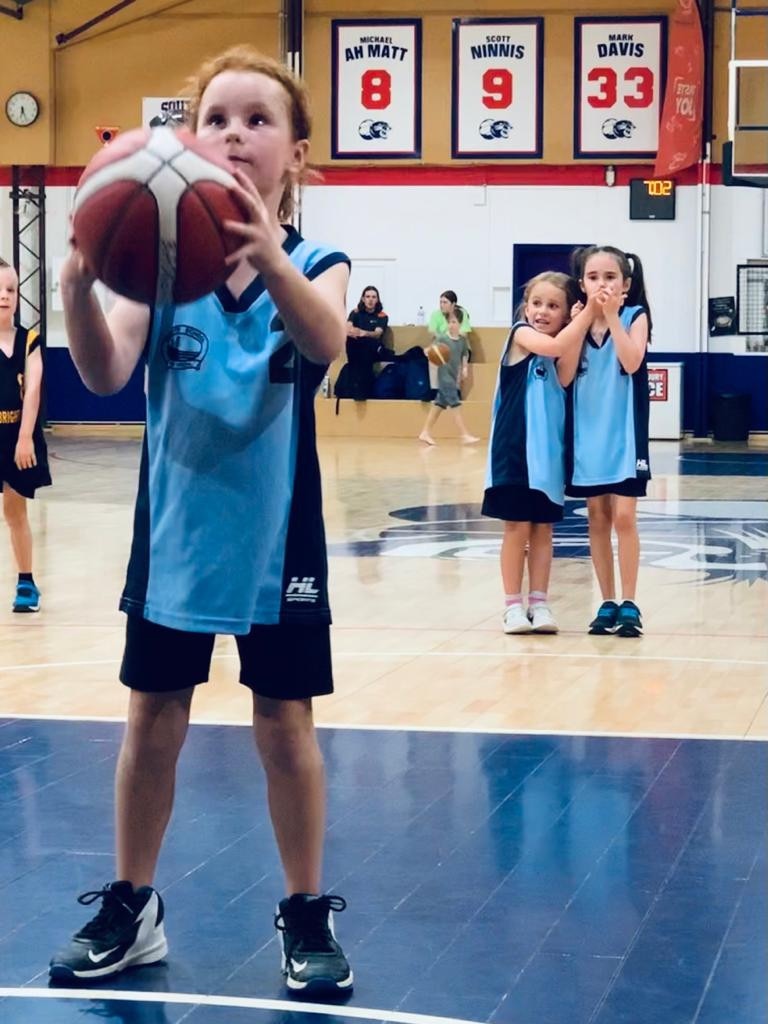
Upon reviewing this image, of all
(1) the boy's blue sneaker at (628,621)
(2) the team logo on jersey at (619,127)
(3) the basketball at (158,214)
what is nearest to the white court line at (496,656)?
(1) the boy's blue sneaker at (628,621)

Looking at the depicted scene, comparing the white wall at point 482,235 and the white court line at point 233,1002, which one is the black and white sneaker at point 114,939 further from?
the white wall at point 482,235

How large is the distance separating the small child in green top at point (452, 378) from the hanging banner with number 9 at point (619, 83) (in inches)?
118

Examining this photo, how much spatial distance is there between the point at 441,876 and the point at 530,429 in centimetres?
358

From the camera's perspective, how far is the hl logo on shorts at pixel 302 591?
3211 millimetres

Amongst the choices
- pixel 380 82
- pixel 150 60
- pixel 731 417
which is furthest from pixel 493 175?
pixel 150 60

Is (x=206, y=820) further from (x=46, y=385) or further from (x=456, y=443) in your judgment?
(x=46, y=385)

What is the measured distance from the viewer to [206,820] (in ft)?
14.6

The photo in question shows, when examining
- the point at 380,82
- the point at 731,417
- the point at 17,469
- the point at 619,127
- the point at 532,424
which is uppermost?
the point at 380,82

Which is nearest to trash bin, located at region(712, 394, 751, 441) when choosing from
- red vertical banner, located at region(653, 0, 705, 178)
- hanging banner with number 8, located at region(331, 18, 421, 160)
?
red vertical banner, located at region(653, 0, 705, 178)

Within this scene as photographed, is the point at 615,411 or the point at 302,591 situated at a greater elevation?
the point at 615,411

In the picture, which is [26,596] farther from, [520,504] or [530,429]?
[530,429]

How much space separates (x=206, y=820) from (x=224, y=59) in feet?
6.82

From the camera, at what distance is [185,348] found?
3.10m

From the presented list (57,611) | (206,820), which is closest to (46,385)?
(57,611)
